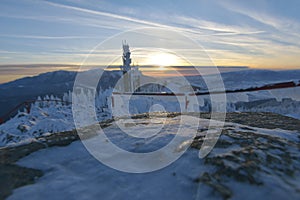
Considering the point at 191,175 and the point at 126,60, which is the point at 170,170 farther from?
the point at 126,60

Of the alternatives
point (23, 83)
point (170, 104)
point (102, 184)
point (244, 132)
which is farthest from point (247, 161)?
point (23, 83)

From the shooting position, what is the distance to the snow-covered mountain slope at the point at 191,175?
2.07 metres

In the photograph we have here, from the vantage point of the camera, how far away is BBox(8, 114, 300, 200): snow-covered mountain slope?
2.07m

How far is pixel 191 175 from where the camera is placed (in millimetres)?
2385

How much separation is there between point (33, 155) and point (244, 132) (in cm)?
348

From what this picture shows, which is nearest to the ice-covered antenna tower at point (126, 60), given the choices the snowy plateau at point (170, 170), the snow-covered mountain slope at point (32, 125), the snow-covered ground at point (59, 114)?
the snow-covered ground at point (59, 114)

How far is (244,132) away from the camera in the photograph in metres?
3.66

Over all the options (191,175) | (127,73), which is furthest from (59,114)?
(191,175)

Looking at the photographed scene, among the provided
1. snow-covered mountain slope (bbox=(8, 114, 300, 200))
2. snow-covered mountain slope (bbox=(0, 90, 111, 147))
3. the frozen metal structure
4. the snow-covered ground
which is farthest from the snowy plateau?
the frozen metal structure

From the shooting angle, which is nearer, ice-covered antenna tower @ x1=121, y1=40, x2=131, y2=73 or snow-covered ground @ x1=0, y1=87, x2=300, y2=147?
snow-covered ground @ x1=0, y1=87, x2=300, y2=147

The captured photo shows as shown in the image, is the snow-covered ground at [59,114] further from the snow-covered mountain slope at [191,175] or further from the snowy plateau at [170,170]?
the snow-covered mountain slope at [191,175]

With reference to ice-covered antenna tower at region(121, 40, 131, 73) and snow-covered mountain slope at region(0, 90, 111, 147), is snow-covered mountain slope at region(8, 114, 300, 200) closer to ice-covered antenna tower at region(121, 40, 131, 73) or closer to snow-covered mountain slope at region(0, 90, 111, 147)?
snow-covered mountain slope at region(0, 90, 111, 147)

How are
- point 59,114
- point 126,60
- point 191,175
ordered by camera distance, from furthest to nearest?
point 126,60, point 59,114, point 191,175

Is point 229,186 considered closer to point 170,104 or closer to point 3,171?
point 3,171
